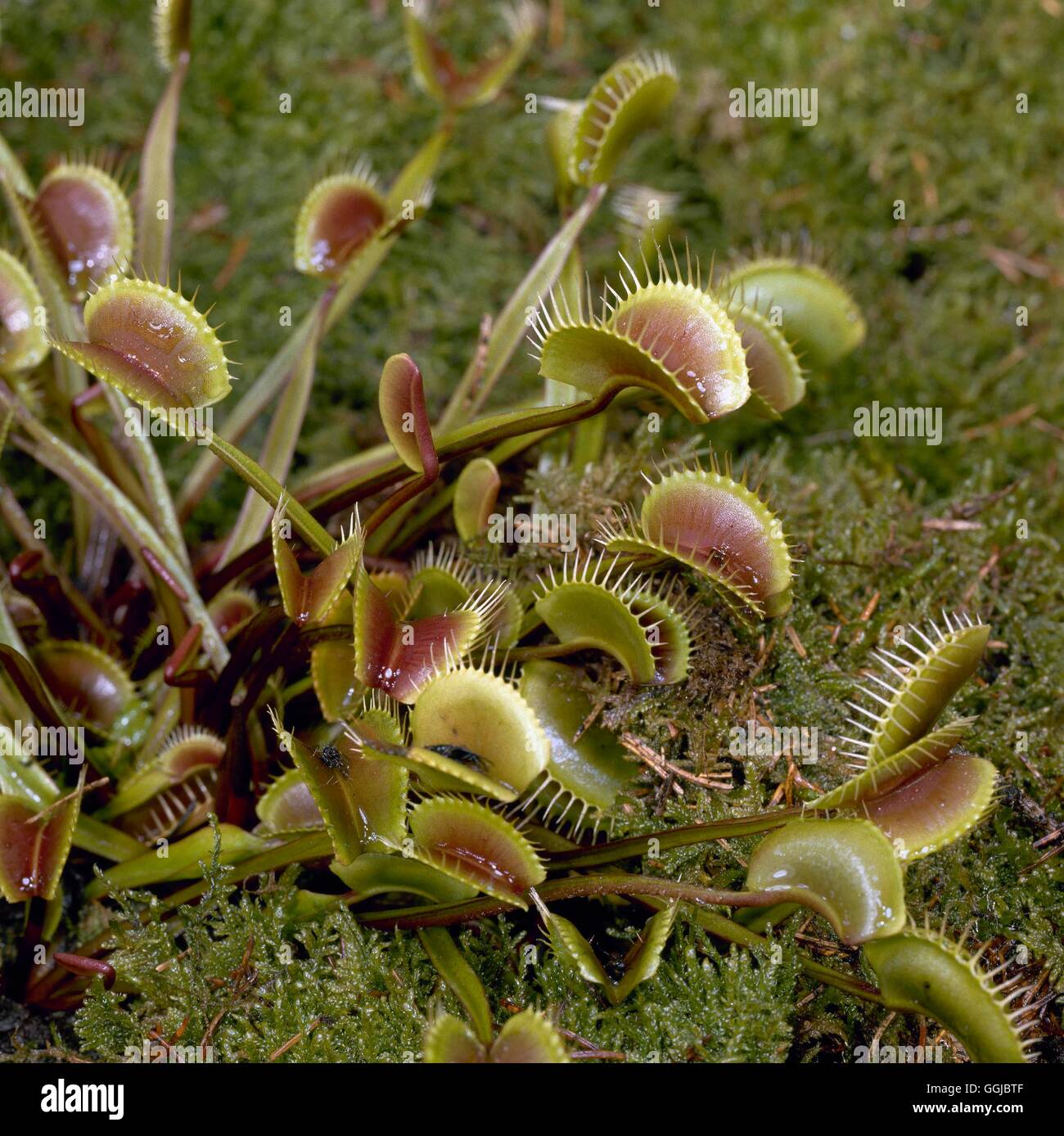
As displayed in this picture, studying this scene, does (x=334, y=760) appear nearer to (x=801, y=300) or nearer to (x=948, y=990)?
(x=948, y=990)

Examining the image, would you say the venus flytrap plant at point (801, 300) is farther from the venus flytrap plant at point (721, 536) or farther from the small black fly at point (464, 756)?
the small black fly at point (464, 756)

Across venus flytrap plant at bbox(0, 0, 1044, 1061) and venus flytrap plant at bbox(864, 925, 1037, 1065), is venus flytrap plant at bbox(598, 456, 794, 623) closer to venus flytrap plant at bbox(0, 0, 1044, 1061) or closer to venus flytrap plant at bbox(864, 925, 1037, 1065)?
venus flytrap plant at bbox(0, 0, 1044, 1061)

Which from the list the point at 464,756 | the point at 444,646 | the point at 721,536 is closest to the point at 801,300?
the point at 721,536

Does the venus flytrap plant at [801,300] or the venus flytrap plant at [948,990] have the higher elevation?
the venus flytrap plant at [801,300]

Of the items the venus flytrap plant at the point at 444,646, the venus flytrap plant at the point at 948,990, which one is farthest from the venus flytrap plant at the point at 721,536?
the venus flytrap plant at the point at 948,990

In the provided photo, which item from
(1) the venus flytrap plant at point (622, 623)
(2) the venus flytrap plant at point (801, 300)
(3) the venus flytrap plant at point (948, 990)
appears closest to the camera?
(3) the venus flytrap plant at point (948, 990)

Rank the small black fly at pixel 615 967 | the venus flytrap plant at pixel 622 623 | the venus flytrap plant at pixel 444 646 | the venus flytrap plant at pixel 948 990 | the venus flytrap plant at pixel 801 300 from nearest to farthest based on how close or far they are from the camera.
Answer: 1. the venus flytrap plant at pixel 948 990
2. the venus flytrap plant at pixel 444 646
3. the venus flytrap plant at pixel 622 623
4. the small black fly at pixel 615 967
5. the venus flytrap plant at pixel 801 300

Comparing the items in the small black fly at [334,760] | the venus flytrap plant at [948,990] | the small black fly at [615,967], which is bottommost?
the small black fly at [615,967]
